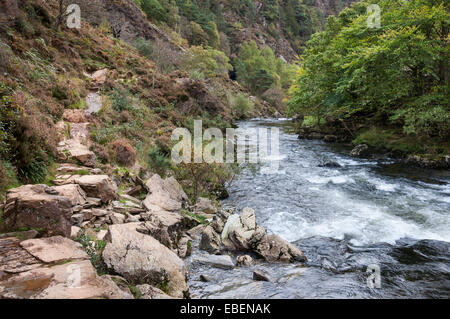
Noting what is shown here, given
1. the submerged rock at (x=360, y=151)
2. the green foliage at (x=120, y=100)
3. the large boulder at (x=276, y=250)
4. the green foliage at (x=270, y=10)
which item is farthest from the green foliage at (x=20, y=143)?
the green foliage at (x=270, y=10)

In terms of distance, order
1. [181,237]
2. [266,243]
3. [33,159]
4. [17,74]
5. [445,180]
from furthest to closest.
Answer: [445,180]
[17,74]
[181,237]
[266,243]
[33,159]

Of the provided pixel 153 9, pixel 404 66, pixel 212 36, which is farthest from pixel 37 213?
pixel 212 36

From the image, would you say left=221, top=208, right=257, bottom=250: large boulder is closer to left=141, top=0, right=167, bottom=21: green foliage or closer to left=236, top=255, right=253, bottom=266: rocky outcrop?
left=236, top=255, right=253, bottom=266: rocky outcrop

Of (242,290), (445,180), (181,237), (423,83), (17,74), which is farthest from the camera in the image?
(423,83)

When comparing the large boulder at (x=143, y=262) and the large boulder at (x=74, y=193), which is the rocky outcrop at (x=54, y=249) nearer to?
the large boulder at (x=143, y=262)

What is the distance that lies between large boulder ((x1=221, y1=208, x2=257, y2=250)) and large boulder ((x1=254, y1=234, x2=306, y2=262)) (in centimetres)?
33

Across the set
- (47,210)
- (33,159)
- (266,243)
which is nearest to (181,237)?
(266,243)

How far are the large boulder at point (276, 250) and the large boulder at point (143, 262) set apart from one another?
7.31 ft

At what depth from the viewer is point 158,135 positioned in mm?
13648

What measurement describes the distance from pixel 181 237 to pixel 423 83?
17.1m

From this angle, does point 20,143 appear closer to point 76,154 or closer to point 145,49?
point 76,154

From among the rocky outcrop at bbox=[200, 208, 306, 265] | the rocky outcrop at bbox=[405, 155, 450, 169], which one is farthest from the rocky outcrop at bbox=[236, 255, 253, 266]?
the rocky outcrop at bbox=[405, 155, 450, 169]
